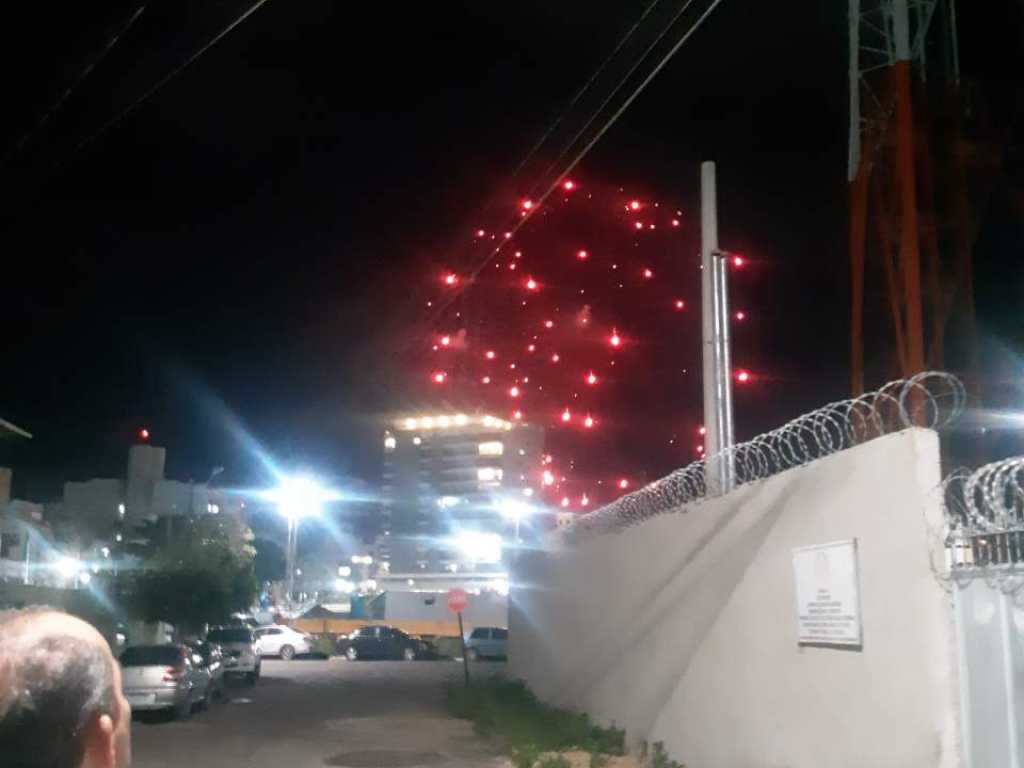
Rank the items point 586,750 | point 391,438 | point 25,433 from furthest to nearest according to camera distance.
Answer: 1. point 391,438
2. point 25,433
3. point 586,750

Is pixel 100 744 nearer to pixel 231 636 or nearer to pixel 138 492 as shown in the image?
pixel 231 636

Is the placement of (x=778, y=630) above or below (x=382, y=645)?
above

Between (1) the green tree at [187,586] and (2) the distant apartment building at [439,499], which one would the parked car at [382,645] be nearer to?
(2) the distant apartment building at [439,499]

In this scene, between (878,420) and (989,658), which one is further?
(878,420)

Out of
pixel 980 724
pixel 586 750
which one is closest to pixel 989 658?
pixel 980 724

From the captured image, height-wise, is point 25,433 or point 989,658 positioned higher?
point 25,433

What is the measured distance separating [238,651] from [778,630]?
75.1 feet

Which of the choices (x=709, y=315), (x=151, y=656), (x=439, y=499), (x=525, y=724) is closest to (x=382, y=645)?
(x=439, y=499)

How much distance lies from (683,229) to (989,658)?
18.3 meters

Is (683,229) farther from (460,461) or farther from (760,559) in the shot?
(460,461)

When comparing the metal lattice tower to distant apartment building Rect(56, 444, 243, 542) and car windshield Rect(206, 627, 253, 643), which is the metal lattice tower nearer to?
car windshield Rect(206, 627, 253, 643)

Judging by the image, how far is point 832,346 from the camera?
20.4 metres

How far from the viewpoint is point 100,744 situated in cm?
208

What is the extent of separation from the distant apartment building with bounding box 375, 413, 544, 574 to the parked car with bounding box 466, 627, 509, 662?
6316 mm
